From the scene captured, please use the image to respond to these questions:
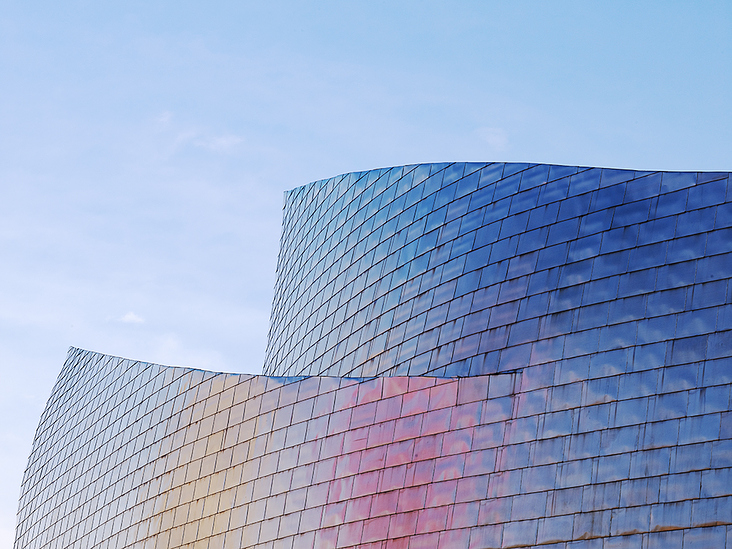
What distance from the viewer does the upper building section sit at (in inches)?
1013

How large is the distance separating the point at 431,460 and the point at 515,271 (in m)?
6.64

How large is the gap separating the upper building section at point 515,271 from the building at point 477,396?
7 centimetres

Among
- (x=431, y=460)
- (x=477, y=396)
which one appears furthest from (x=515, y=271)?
(x=431, y=460)

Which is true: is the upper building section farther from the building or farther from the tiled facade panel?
the tiled facade panel

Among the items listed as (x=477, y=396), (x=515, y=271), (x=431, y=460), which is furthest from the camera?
(x=515, y=271)

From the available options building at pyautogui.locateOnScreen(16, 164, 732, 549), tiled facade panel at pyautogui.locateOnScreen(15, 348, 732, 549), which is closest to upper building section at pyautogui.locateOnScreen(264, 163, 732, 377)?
building at pyautogui.locateOnScreen(16, 164, 732, 549)

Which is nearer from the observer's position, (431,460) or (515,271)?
(431,460)

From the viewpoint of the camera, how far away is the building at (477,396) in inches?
959

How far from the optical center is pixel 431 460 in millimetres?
28625

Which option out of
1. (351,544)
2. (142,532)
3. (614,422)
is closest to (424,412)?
(351,544)

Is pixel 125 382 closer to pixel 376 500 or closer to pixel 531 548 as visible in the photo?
pixel 376 500

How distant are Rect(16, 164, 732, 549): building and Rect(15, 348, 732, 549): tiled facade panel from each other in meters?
0.06

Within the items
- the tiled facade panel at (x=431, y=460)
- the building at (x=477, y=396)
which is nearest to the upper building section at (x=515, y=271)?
the building at (x=477, y=396)

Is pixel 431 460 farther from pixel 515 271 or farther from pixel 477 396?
pixel 515 271
